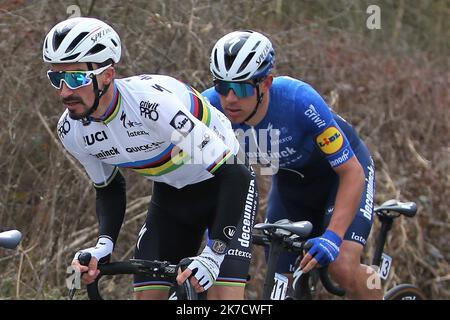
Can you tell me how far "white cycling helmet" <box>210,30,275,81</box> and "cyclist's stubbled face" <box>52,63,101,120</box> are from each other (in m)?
0.96

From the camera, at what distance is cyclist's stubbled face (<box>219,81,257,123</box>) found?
5.02 meters

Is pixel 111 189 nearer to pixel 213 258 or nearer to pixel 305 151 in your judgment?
pixel 213 258

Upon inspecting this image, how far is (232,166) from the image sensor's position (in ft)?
14.4

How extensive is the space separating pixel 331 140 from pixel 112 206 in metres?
1.37

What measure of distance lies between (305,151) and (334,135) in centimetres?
30

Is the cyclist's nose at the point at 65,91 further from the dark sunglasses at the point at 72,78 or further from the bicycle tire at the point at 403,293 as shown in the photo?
the bicycle tire at the point at 403,293

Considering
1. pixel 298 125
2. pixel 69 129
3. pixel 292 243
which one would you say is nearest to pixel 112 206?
pixel 69 129

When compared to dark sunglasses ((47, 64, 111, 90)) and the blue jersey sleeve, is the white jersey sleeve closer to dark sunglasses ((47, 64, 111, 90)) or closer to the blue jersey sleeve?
dark sunglasses ((47, 64, 111, 90))

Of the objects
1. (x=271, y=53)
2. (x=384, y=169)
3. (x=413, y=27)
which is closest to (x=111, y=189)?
(x=271, y=53)

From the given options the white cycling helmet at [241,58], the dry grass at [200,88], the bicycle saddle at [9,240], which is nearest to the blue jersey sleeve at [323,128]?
the white cycling helmet at [241,58]

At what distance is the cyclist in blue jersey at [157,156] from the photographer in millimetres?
4266

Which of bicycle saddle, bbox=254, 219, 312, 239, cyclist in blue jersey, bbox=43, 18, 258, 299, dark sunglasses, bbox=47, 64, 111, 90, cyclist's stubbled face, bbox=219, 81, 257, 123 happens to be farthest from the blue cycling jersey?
dark sunglasses, bbox=47, 64, 111, 90

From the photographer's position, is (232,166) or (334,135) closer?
(232,166)

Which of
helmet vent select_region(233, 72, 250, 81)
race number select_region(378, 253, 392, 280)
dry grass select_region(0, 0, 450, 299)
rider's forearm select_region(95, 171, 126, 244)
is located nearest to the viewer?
rider's forearm select_region(95, 171, 126, 244)
